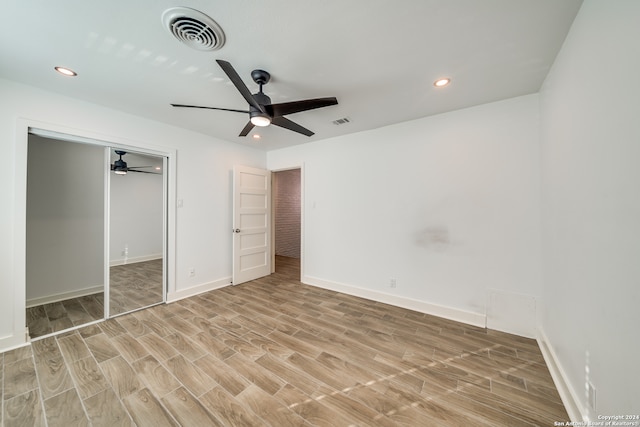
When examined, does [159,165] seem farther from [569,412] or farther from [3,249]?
[569,412]

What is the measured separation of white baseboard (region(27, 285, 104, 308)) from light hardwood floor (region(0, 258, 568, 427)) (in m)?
1.35

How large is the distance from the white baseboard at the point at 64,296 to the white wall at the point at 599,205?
547cm

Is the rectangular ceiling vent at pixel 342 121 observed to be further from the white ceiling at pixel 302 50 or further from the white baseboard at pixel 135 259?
the white baseboard at pixel 135 259

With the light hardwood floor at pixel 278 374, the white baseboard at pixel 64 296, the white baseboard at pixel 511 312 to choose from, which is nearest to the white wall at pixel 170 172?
the light hardwood floor at pixel 278 374

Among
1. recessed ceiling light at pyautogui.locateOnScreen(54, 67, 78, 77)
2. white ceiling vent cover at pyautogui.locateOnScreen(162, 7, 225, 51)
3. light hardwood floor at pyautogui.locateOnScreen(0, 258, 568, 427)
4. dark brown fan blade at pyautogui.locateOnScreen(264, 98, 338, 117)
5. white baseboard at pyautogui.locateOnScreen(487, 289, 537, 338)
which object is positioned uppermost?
recessed ceiling light at pyautogui.locateOnScreen(54, 67, 78, 77)

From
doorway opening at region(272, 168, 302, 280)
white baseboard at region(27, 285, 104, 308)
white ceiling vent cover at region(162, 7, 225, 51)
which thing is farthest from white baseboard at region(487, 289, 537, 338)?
white baseboard at region(27, 285, 104, 308)

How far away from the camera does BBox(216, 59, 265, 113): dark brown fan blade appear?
1492mm

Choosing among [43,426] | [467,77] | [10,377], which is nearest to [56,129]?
[10,377]

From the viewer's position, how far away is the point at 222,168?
3.72 metres

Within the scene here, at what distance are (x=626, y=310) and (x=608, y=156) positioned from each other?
28.3 inches

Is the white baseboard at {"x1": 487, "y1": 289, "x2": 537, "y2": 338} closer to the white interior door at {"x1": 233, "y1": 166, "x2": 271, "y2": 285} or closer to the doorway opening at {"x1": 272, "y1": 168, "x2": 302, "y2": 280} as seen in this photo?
the white interior door at {"x1": 233, "y1": 166, "x2": 271, "y2": 285}

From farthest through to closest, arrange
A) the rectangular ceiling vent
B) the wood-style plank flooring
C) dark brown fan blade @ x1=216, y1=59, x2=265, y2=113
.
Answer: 1. the rectangular ceiling vent
2. the wood-style plank flooring
3. dark brown fan blade @ x1=216, y1=59, x2=265, y2=113

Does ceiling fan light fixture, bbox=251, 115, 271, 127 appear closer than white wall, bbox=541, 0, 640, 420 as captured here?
No

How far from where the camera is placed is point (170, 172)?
10.2 ft
